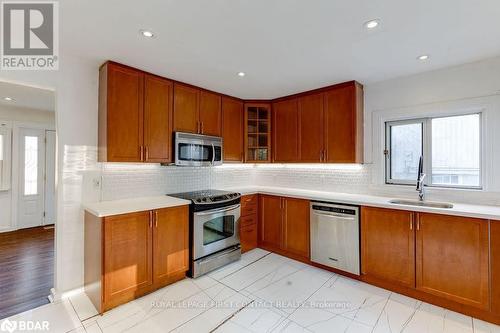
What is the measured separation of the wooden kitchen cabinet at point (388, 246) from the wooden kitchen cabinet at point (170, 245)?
203 centimetres

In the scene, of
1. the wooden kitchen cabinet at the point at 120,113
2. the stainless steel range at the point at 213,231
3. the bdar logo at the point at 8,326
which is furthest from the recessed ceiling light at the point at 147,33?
the bdar logo at the point at 8,326

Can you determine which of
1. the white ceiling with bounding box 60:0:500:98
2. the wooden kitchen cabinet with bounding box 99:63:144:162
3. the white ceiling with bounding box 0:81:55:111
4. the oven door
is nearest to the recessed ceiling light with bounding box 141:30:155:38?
the white ceiling with bounding box 60:0:500:98

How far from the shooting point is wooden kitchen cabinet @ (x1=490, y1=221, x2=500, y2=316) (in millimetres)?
1949

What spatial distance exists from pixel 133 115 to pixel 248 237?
2.30 metres

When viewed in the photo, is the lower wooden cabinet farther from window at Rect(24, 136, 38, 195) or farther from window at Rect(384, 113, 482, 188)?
window at Rect(24, 136, 38, 195)

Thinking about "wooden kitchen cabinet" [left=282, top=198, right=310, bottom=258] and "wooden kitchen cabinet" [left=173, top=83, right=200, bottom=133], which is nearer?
"wooden kitchen cabinet" [left=173, top=83, right=200, bottom=133]

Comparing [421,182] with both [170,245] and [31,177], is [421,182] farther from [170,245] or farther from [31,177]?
[31,177]

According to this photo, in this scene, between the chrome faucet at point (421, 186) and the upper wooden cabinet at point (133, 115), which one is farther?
the chrome faucet at point (421, 186)

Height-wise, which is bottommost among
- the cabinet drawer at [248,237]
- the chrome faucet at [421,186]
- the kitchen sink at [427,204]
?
the cabinet drawer at [248,237]

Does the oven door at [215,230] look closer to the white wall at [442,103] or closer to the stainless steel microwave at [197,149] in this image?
the stainless steel microwave at [197,149]

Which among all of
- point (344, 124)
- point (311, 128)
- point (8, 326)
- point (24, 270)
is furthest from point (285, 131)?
point (24, 270)

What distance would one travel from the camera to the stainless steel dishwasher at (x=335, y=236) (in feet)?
8.88

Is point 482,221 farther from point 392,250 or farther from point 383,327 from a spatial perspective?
point 383,327

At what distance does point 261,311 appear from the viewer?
Answer: 2.13m
